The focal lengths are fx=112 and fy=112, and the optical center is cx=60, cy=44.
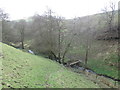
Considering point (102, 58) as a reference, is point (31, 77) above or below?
above

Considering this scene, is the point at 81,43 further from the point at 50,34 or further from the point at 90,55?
the point at 50,34

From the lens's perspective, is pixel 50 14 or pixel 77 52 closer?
pixel 50 14

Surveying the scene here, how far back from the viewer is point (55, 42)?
35438mm

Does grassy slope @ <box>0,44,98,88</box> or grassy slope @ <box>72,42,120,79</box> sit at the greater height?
grassy slope @ <box>0,44,98,88</box>

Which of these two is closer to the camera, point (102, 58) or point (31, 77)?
point (31, 77)

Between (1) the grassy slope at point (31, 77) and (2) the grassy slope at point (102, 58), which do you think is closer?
(1) the grassy slope at point (31, 77)

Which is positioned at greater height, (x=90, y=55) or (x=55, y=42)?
(x=55, y=42)

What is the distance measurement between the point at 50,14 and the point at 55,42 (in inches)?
364

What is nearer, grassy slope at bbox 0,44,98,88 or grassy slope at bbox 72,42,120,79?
grassy slope at bbox 0,44,98,88

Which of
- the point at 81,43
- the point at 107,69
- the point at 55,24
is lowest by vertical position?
the point at 107,69

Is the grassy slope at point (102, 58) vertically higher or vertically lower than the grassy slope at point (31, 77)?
lower

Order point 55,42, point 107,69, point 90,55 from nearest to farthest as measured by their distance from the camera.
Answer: point 107,69, point 55,42, point 90,55

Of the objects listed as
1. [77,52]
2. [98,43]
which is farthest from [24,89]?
[98,43]

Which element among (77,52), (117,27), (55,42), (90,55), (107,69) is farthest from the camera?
(117,27)
